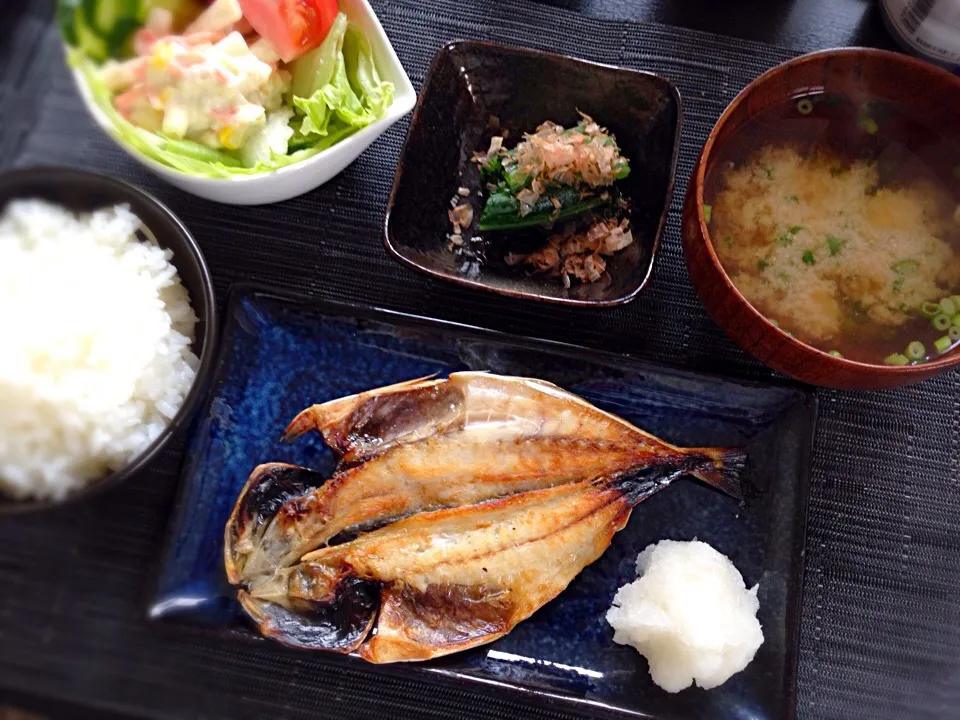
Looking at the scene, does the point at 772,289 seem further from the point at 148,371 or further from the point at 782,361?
the point at 148,371

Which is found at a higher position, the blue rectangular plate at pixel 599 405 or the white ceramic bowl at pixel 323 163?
the white ceramic bowl at pixel 323 163

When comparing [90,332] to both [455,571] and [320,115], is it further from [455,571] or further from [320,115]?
[455,571]

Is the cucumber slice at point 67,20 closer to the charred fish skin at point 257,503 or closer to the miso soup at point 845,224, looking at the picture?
the charred fish skin at point 257,503

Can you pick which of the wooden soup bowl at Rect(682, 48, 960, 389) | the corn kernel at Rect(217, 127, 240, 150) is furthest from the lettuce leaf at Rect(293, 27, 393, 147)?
the wooden soup bowl at Rect(682, 48, 960, 389)

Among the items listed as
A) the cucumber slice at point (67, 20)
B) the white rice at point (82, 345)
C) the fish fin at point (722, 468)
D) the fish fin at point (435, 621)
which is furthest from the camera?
the fish fin at point (722, 468)

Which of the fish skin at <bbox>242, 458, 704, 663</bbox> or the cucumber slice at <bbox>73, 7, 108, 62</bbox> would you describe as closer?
the cucumber slice at <bbox>73, 7, 108, 62</bbox>

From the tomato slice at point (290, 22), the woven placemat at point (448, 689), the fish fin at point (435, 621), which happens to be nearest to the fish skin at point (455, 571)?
the fish fin at point (435, 621)

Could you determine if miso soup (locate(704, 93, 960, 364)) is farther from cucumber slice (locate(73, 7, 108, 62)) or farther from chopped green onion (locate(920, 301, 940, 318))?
cucumber slice (locate(73, 7, 108, 62))

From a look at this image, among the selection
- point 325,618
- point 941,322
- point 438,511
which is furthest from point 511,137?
point 325,618
